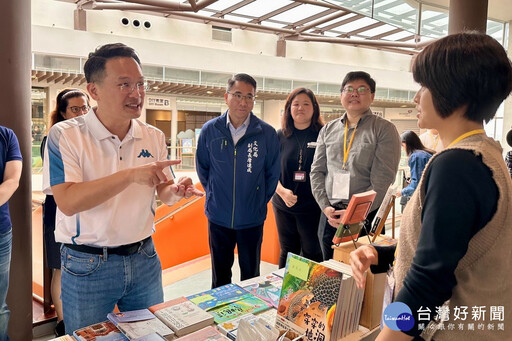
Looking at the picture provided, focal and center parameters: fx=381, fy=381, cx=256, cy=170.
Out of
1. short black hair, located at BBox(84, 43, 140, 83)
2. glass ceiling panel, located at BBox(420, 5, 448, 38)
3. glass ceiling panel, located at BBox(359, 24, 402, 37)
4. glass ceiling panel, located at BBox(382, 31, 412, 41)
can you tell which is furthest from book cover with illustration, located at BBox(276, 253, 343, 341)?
glass ceiling panel, located at BBox(382, 31, 412, 41)

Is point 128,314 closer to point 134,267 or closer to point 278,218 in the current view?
point 134,267

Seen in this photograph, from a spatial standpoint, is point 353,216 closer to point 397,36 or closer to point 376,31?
point 376,31

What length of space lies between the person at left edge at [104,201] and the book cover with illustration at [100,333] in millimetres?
118

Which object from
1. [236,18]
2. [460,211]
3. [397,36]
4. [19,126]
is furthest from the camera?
[397,36]

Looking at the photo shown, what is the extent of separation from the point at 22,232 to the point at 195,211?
7.78 ft

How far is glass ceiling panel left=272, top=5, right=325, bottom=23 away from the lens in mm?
14663

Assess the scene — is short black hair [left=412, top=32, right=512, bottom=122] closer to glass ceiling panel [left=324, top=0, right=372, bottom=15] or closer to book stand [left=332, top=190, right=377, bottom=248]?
book stand [left=332, top=190, right=377, bottom=248]

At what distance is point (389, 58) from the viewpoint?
1964cm

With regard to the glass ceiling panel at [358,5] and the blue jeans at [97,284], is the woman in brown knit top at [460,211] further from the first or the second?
the glass ceiling panel at [358,5]

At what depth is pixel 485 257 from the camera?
2.69ft

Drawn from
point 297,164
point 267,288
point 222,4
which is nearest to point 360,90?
point 297,164

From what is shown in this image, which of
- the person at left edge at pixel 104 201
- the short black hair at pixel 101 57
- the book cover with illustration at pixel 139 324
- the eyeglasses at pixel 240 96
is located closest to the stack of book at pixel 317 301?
the book cover with illustration at pixel 139 324

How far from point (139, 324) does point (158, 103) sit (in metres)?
14.5

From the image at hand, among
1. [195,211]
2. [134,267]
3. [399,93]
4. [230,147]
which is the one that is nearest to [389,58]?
[399,93]
